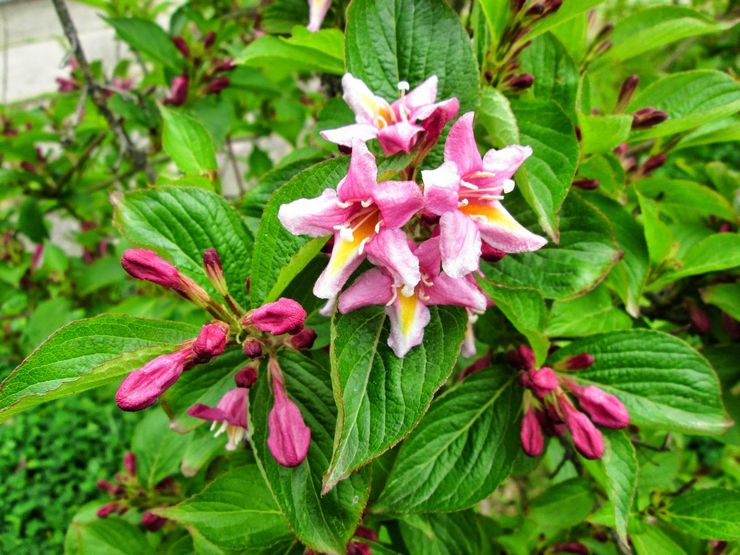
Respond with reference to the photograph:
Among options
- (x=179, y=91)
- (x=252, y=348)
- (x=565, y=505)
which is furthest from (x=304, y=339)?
(x=179, y=91)

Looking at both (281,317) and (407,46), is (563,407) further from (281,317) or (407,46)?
(407,46)

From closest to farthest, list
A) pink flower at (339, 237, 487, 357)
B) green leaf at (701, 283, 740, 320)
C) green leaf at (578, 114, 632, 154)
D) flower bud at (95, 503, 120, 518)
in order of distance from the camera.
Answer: pink flower at (339, 237, 487, 357), green leaf at (578, 114, 632, 154), green leaf at (701, 283, 740, 320), flower bud at (95, 503, 120, 518)

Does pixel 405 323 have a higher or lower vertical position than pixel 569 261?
higher

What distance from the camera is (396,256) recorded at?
0.72m

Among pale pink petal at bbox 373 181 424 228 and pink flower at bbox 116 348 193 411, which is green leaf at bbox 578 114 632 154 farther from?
pink flower at bbox 116 348 193 411

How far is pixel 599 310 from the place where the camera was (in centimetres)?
124

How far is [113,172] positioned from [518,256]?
1929 mm

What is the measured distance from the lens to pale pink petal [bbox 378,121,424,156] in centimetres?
78

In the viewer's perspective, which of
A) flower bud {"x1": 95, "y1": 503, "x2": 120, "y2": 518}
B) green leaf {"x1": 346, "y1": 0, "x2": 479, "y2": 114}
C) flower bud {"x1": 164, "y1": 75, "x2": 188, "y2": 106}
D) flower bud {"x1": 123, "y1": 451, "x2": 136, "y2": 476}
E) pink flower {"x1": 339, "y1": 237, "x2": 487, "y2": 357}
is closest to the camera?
pink flower {"x1": 339, "y1": 237, "x2": 487, "y2": 357}

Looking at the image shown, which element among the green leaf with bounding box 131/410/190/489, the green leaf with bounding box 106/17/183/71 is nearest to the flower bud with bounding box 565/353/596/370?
the green leaf with bounding box 131/410/190/489

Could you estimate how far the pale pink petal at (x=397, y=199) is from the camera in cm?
71

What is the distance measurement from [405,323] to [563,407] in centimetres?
40

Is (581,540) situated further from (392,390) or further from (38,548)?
(38,548)

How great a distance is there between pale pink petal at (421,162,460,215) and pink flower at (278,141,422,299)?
18mm
